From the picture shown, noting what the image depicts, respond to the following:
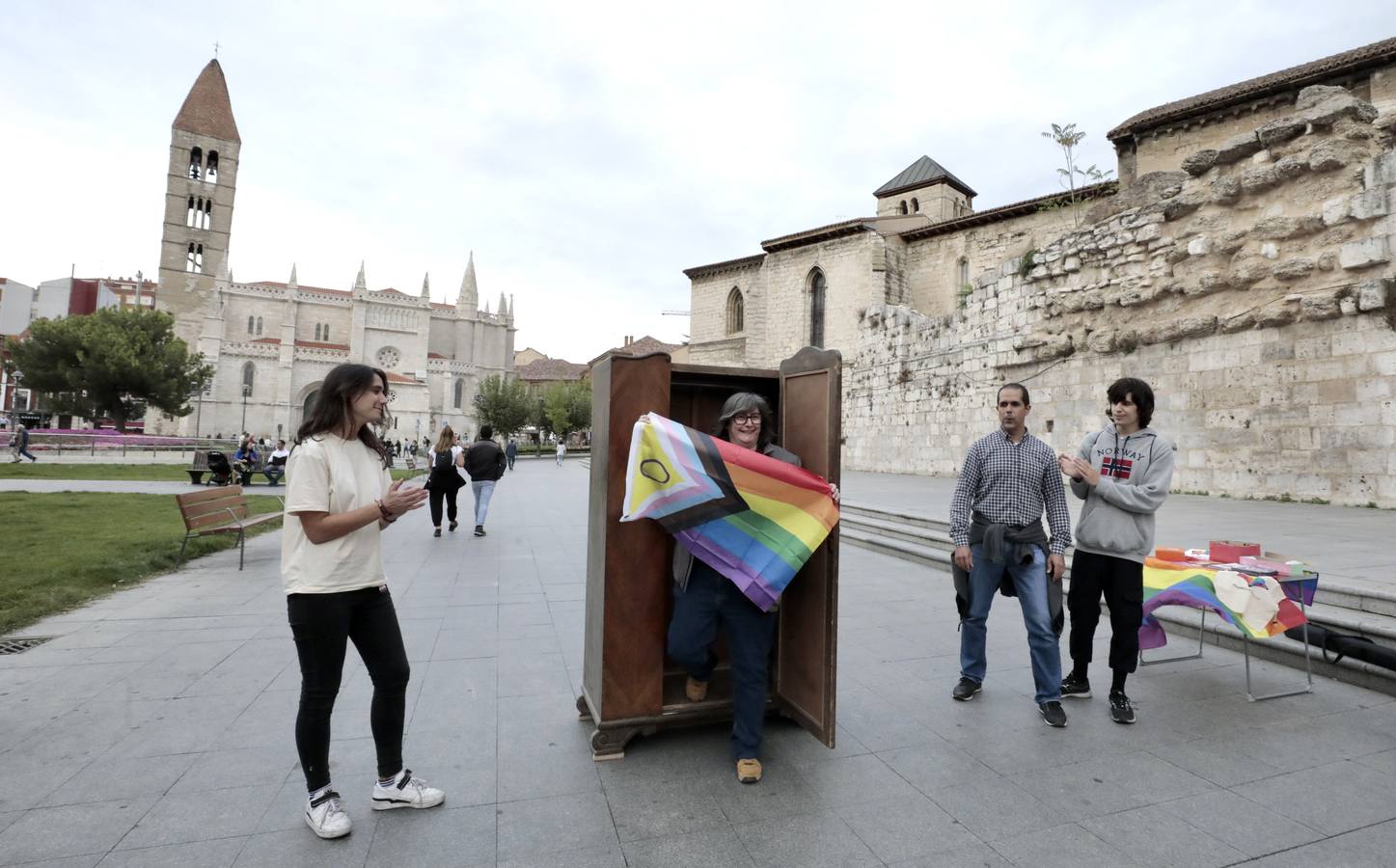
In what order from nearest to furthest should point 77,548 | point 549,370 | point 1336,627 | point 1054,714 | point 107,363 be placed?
1. point 1054,714
2. point 1336,627
3. point 77,548
4. point 107,363
5. point 549,370

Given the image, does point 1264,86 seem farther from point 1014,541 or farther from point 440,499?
point 440,499

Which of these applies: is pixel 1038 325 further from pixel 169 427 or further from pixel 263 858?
pixel 169 427

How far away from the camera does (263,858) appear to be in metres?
2.23

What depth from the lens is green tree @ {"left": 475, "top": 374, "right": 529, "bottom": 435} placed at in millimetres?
54094

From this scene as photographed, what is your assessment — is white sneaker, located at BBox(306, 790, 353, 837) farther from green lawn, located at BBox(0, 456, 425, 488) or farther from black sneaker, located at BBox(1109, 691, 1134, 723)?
green lawn, located at BBox(0, 456, 425, 488)

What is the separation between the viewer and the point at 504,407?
5416 cm

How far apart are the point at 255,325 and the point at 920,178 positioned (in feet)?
223

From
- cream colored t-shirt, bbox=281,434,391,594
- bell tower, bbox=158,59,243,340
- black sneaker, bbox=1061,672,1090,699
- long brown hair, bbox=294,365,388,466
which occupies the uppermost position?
bell tower, bbox=158,59,243,340

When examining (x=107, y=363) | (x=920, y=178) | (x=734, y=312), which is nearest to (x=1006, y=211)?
(x=920, y=178)

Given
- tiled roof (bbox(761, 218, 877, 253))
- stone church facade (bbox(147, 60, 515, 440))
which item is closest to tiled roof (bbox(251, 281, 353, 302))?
stone church facade (bbox(147, 60, 515, 440))

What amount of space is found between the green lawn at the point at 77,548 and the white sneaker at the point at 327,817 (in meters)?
4.39

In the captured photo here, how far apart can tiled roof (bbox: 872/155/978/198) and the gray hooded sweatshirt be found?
3933cm

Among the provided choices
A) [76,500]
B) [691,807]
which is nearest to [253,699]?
[691,807]

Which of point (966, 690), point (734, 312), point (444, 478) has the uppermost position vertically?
point (734, 312)
